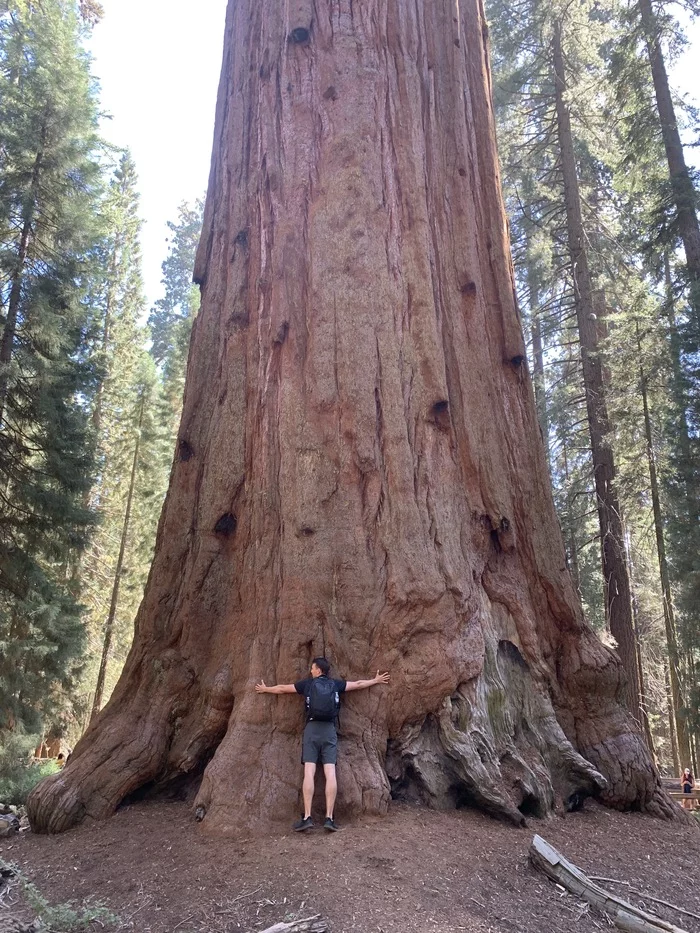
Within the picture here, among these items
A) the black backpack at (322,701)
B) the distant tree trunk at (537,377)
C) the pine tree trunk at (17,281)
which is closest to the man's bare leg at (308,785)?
the black backpack at (322,701)

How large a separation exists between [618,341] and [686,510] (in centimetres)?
372

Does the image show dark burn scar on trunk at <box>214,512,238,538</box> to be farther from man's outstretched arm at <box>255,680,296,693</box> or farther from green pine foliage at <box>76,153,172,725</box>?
green pine foliage at <box>76,153,172,725</box>

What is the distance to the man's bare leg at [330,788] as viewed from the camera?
4.69 m

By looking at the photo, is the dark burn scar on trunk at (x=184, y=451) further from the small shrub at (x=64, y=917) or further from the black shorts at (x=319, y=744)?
the small shrub at (x=64, y=917)

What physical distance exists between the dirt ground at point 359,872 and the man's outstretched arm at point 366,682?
2.82ft

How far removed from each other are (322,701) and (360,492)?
1.68 metres

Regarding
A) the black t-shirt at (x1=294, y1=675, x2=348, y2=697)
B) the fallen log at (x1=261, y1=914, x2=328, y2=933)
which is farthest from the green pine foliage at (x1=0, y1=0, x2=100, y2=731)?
the fallen log at (x1=261, y1=914, x2=328, y2=933)

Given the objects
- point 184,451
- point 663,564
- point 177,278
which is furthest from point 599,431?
point 177,278

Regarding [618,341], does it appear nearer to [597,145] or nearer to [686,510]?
[686,510]

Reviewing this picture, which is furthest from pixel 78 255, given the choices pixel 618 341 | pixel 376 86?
pixel 618 341

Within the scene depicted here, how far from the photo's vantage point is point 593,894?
3891 mm

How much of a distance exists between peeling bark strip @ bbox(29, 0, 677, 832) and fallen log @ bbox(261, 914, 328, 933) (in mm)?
1337

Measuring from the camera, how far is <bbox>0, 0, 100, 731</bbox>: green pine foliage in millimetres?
11883

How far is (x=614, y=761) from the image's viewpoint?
5.91 meters
